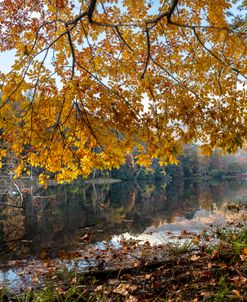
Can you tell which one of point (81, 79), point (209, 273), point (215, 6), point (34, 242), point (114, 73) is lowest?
point (34, 242)

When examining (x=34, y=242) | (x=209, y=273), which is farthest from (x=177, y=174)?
(x=209, y=273)

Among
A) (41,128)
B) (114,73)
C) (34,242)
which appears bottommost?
(34,242)

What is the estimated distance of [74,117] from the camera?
3855 millimetres

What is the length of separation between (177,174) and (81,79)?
242 ft

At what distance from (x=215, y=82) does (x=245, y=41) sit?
698mm

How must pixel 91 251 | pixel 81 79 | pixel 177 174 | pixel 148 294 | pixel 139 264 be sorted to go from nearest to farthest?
pixel 81 79 < pixel 148 294 < pixel 139 264 < pixel 91 251 < pixel 177 174

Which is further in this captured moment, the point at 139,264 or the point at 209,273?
the point at 139,264

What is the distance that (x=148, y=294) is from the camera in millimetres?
4258

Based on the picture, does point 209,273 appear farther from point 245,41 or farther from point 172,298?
point 245,41

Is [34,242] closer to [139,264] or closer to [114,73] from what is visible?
[139,264]

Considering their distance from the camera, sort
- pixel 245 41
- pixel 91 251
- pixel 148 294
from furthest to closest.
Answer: pixel 91 251 → pixel 148 294 → pixel 245 41

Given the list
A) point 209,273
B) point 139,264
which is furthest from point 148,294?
point 139,264

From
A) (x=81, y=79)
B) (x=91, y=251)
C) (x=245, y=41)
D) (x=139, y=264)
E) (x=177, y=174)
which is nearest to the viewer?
(x=81, y=79)

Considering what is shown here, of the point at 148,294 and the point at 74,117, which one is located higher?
the point at 74,117
